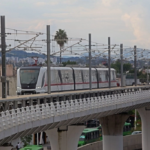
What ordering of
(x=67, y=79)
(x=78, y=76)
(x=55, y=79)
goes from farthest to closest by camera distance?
(x=78, y=76) → (x=67, y=79) → (x=55, y=79)

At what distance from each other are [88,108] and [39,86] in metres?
10.5

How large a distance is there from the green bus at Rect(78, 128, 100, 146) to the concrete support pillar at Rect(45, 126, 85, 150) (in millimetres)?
23441

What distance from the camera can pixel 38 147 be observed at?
54250 millimetres

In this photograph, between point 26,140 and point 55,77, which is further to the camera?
point 26,140

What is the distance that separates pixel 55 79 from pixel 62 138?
9.63 meters

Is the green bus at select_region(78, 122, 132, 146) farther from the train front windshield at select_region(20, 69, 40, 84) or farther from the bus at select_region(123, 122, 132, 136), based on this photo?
the train front windshield at select_region(20, 69, 40, 84)

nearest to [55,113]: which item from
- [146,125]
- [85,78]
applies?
[85,78]

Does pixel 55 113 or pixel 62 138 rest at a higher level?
pixel 55 113

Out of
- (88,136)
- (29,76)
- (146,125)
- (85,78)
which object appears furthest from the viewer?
(88,136)

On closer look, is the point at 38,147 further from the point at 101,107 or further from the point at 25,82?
the point at 101,107

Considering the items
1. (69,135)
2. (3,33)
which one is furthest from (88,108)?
(3,33)

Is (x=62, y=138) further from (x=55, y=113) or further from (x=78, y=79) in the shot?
(x=78, y=79)

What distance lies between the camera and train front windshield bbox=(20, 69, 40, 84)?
4828 cm

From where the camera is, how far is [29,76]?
48562 mm
